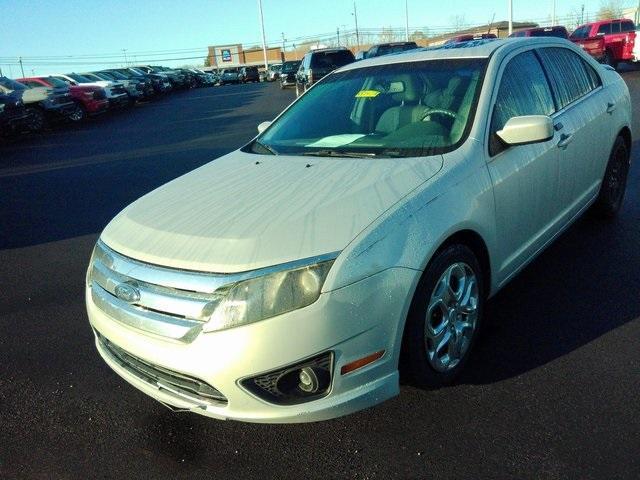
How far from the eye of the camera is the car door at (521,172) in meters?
3.06

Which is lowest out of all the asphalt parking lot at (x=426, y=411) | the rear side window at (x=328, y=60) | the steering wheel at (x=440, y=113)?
the asphalt parking lot at (x=426, y=411)

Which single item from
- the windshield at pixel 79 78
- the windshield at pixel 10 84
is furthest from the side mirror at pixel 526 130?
the windshield at pixel 79 78

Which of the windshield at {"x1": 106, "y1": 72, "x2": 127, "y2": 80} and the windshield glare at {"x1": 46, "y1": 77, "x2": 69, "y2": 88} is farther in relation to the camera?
the windshield at {"x1": 106, "y1": 72, "x2": 127, "y2": 80}

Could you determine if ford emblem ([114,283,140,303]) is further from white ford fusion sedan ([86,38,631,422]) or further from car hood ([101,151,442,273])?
car hood ([101,151,442,273])

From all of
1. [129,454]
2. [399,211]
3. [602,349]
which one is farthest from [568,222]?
[129,454]

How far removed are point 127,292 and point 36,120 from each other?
685 inches

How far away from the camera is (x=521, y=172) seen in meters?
3.19

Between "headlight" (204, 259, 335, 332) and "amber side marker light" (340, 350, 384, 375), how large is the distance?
12.6 inches

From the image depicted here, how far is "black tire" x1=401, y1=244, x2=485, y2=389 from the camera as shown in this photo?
2.46m

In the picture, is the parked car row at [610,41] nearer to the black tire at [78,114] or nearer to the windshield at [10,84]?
the black tire at [78,114]

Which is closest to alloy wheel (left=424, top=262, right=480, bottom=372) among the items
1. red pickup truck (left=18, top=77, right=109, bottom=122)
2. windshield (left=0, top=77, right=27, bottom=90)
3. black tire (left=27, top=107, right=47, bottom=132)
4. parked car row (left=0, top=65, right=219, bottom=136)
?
parked car row (left=0, top=65, right=219, bottom=136)

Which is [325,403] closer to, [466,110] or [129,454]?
[129,454]

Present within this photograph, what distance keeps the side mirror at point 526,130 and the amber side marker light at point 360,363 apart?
4.68 feet

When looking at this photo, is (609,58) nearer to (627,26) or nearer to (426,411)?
(627,26)
